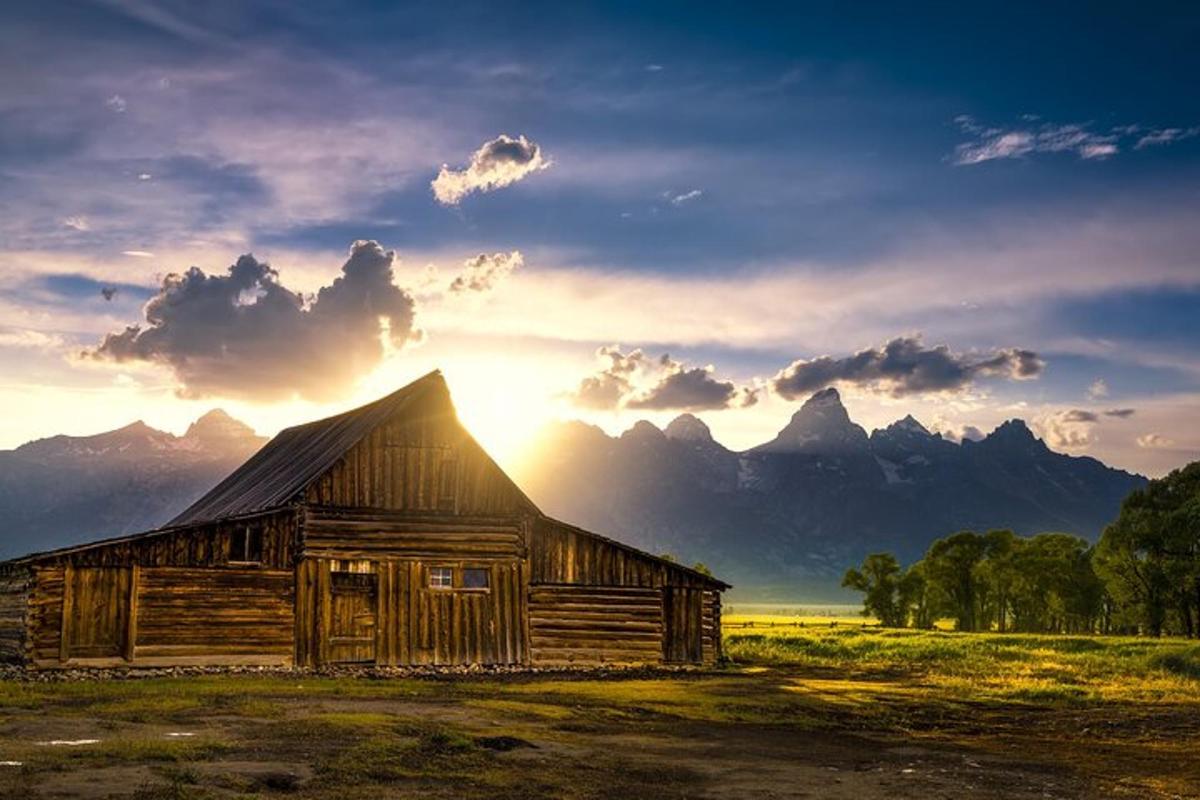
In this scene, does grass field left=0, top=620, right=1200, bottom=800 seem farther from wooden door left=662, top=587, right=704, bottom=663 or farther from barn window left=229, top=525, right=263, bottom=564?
barn window left=229, top=525, right=263, bottom=564

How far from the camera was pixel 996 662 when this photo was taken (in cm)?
4984

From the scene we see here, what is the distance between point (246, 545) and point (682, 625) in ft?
53.4

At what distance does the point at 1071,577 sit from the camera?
94.6 meters

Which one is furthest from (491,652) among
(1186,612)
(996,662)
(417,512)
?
(1186,612)

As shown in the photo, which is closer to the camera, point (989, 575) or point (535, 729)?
point (535, 729)

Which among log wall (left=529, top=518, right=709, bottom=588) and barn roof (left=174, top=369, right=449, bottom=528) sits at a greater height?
barn roof (left=174, top=369, right=449, bottom=528)

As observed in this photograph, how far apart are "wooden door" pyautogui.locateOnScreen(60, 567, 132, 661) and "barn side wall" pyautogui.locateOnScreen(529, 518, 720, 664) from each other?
1346 centimetres

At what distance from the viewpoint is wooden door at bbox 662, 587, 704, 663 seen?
42438mm

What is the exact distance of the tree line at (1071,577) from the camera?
7819 centimetres

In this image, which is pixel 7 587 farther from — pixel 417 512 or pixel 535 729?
pixel 535 729

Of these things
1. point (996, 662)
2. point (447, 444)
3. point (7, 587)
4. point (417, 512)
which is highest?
point (447, 444)

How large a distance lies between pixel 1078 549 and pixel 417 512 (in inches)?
3103

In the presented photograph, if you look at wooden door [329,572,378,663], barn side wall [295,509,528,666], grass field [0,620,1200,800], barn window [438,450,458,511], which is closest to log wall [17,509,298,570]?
barn side wall [295,509,528,666]

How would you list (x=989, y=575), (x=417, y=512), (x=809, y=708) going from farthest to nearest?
(x=989, y=575), (x=417, y=512), (x=809, y=708)
